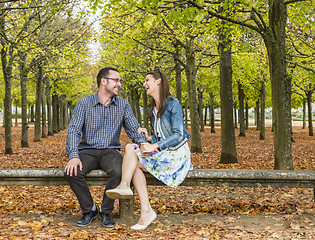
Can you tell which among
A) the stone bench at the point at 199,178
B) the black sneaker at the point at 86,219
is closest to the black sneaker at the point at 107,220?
the black sneaker at the point at 86,219

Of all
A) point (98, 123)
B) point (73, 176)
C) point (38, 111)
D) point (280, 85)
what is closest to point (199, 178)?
point (98, 123)

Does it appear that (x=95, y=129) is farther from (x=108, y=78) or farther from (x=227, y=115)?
(x=227, y=115)

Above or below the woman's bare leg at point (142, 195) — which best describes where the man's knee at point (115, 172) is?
above

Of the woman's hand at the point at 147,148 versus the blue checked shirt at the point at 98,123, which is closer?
the woman's hand at the point at 147,148

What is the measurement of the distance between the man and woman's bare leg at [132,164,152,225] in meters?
0.27

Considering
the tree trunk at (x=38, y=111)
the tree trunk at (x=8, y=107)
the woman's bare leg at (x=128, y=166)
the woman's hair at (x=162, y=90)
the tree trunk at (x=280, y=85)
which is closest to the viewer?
the woman's bare leg at (x=128, y=166)

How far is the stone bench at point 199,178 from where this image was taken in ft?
15.1

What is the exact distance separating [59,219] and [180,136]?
1.84 meters

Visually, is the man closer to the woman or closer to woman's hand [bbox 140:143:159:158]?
the woman

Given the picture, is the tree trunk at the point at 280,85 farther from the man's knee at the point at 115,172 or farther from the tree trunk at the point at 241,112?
the tree trunk at the point at 241,112

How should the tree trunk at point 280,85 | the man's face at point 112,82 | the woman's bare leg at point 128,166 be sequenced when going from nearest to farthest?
the woman's bare leg at point 128,166, the man's face at point 112,82, the tree trunk at point 280,85

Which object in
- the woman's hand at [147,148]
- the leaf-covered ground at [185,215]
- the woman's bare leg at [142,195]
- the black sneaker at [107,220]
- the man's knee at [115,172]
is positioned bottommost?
the leaf-covered ground at [185,215]

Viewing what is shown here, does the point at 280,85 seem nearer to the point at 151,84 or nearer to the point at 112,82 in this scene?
the point at 151,84

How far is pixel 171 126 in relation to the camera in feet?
14.8
